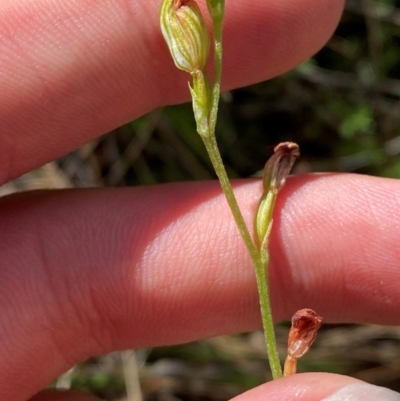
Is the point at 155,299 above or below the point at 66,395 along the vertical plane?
above

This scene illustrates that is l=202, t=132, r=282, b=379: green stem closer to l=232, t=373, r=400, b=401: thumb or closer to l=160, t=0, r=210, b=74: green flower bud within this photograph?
l=232, t=373, r=400, b=401: thumb

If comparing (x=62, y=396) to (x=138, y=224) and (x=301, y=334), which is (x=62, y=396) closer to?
(x=138, y=224)

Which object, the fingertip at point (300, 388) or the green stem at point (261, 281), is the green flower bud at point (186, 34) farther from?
the fingertip at point (300, 388)

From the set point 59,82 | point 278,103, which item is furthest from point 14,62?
point 278,103

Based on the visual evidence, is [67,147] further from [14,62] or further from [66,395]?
[66,395]

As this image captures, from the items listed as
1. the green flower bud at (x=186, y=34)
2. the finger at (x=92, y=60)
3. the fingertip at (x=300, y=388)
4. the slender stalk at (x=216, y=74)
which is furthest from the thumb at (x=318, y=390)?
the finger at (x=92, y=60)

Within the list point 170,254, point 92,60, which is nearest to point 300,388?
point 170,254
